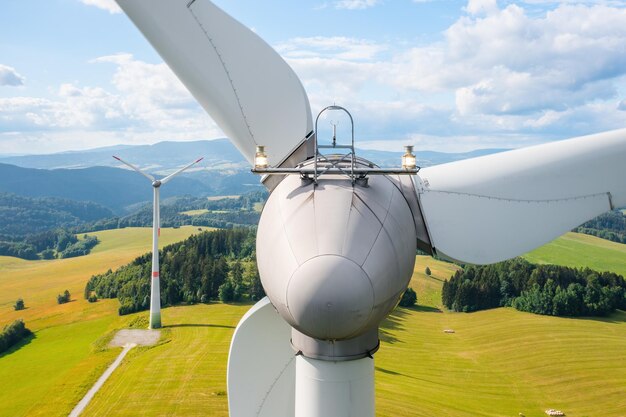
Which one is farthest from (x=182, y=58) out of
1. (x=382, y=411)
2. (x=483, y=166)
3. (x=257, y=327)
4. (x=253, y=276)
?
(x=253, y=276)

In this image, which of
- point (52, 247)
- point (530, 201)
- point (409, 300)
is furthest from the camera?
point (52, 247)

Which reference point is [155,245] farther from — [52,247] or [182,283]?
[52,247]

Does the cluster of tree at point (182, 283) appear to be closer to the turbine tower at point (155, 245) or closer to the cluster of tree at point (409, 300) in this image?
the turbine tower at point (155, 245)

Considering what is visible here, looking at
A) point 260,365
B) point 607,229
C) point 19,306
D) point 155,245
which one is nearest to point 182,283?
point 19,306

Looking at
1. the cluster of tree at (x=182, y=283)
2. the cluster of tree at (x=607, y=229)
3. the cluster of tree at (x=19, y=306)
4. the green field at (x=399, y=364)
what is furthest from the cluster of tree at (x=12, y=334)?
the cluster of tree at (x=607, y=229)

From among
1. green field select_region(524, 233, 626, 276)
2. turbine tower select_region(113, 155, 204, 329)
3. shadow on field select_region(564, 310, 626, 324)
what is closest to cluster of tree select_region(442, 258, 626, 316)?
shadow on field select_region(564, 310, 626, 324)

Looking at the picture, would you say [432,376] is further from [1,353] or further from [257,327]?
[1,353]

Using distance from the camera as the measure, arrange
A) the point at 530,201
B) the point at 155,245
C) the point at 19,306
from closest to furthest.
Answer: the point at 530,201
the point at 155,245
the point at 19,306
